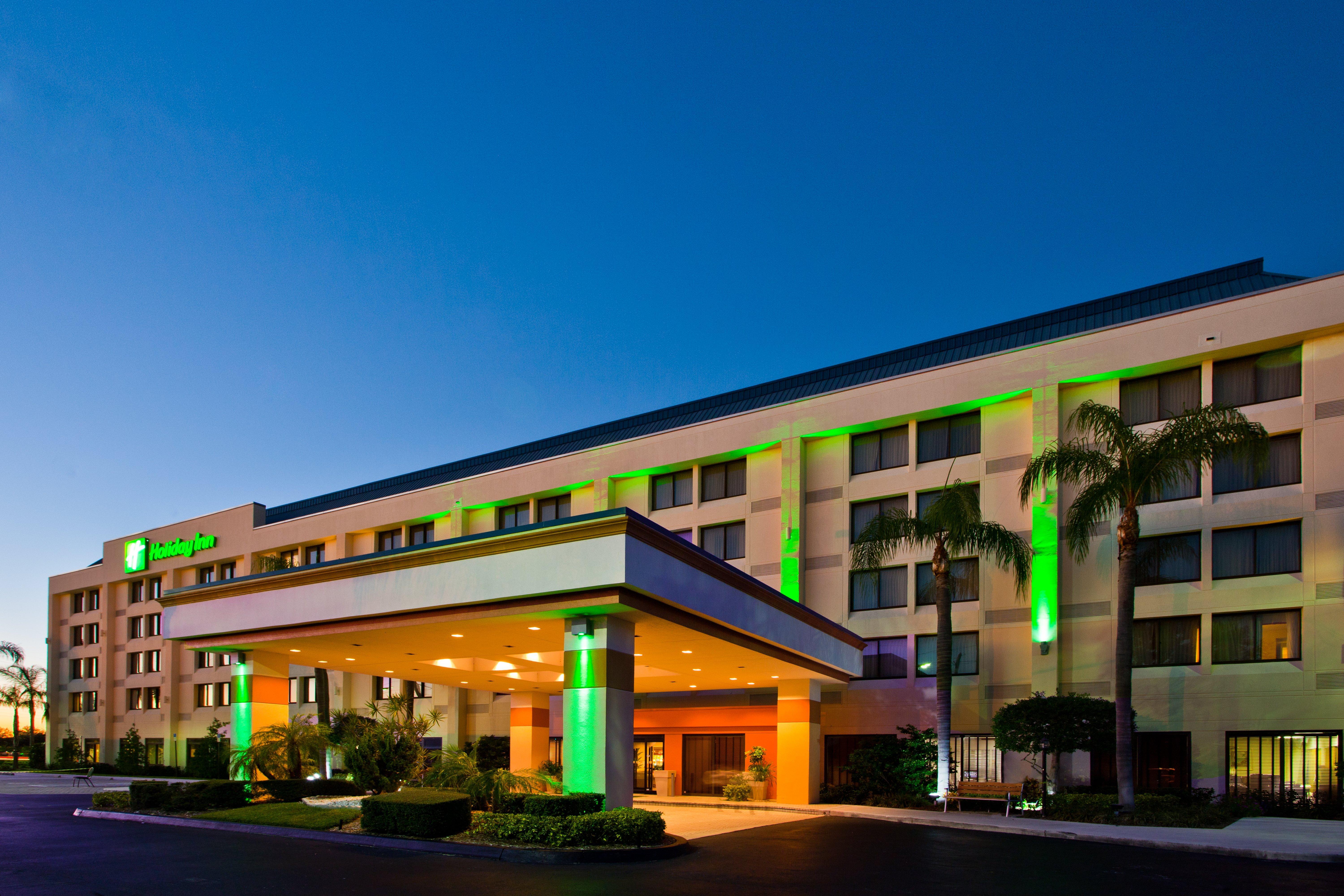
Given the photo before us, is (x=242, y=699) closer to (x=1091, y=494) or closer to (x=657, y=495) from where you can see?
(x=657, y=495)

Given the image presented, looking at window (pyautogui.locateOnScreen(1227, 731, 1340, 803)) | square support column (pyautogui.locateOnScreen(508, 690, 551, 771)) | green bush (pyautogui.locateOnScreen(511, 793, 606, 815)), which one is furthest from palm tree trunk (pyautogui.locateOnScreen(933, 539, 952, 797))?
square support column (pyautogui.locateOnScreen(508, 690, 551, 771))

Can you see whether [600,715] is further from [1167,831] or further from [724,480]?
[724,480]

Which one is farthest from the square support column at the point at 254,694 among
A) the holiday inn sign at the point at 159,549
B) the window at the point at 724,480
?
the holiday inn sign at the point at 159,549

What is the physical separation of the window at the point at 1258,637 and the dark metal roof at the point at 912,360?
9.29m

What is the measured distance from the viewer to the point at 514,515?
155 feet

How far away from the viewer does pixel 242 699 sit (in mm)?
27484

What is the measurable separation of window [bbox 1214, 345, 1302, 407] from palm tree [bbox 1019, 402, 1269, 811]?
227cm

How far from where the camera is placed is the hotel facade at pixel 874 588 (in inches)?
828

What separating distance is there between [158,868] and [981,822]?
18.4m

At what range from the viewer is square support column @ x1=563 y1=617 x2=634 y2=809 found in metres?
19.5

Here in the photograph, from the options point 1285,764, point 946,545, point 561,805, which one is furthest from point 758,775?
point 561,805

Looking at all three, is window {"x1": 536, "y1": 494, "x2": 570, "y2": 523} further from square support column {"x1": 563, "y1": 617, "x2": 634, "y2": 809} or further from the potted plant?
square support column {"x1": 563, "y1": 617, "x2": 634, "y2": 809}

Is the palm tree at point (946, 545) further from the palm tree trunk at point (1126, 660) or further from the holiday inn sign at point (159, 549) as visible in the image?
A: the holiday inn sign at point (159, 549)

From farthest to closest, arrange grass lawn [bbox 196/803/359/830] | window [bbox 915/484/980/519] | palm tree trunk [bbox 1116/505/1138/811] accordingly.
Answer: window [bbox 915/484/980/519] → palm tree trunk [bbox 1116/505/1138/811] → grass lawn [bbox 196/803/359/830]
